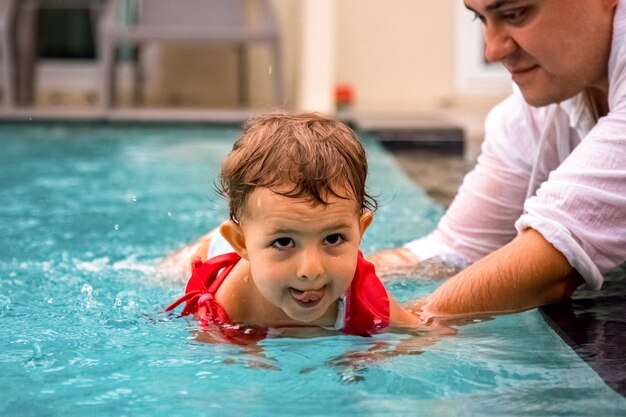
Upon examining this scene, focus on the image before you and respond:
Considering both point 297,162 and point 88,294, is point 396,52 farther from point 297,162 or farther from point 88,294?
point 297,162

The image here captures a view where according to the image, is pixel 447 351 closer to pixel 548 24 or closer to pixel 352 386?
pixel 352 386

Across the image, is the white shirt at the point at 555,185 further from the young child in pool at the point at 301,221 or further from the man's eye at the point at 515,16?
the young child in pool at the point at 301,221

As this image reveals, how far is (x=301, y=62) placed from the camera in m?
7.77

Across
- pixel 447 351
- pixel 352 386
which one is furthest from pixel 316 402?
pixel 447 351

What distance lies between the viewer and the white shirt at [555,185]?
2.28 meters

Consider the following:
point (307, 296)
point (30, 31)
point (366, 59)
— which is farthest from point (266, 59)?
point (307, 296)

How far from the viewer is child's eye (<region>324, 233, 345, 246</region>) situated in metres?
1.97

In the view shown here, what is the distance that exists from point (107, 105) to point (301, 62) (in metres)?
1.53

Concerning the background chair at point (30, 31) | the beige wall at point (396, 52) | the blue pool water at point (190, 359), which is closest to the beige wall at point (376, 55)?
the beige wall at point (396, 52)

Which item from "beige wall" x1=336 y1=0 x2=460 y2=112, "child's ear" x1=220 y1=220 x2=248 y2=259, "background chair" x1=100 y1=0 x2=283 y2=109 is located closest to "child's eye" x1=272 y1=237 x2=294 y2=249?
"child's ear" x1=220 y1=220 x2=248 y2=259

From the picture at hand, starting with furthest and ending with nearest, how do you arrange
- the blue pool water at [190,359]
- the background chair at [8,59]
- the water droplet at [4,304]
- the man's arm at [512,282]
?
the background chair at [8,59], the water droplet at [4,304], the man's arm at [512,282], the blue pool water at [190,359]

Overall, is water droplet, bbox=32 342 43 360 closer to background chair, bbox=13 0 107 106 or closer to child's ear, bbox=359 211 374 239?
child's ear, bbox=359 211 374 239

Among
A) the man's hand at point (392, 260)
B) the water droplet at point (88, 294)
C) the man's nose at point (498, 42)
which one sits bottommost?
the water droplet at point (88, 294)

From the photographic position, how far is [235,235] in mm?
2125
